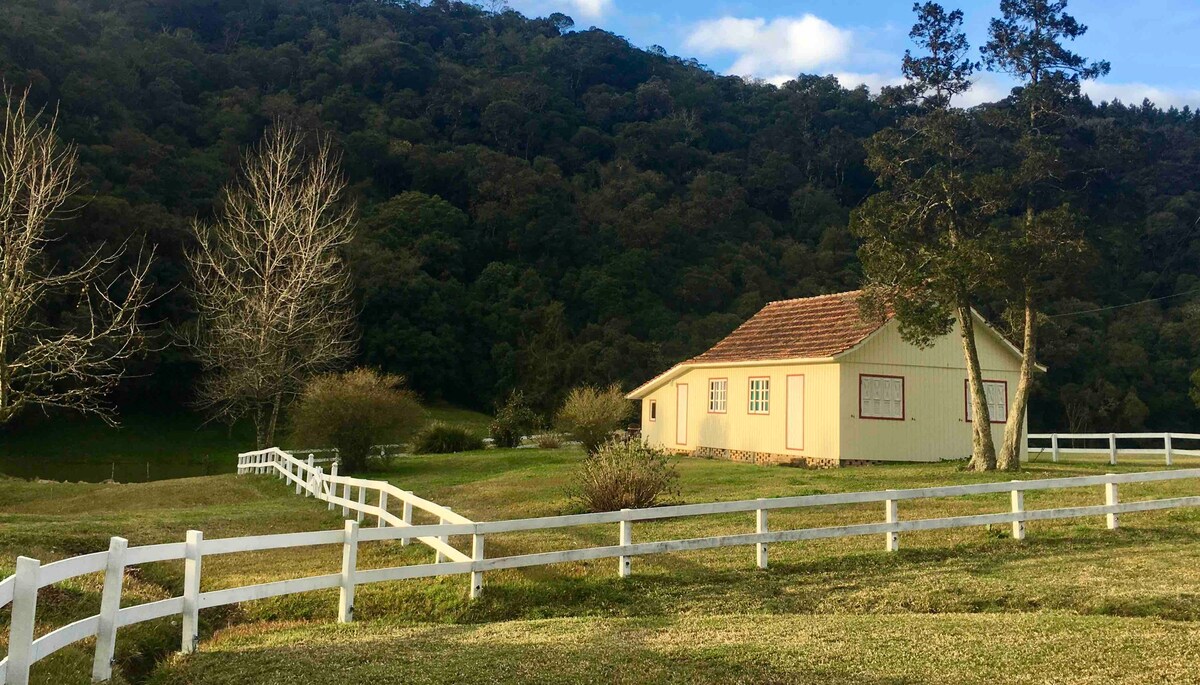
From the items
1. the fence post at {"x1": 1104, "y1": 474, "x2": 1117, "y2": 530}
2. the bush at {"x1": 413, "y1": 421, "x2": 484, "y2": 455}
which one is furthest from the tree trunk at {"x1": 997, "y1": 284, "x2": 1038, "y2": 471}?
the bush at {"x1": 413, "y1": 421, "x2": 484, "y2": 455}

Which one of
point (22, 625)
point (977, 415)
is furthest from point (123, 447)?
point (22, 625)

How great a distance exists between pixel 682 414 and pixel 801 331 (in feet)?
18.1

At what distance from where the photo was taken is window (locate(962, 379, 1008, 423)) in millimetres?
25984

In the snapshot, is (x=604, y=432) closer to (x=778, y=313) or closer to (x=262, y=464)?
(x=778, y=313)

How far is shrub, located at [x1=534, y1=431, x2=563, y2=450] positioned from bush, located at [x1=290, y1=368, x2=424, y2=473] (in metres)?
7.13

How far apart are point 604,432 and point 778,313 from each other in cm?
635

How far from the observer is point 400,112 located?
75.1 metres


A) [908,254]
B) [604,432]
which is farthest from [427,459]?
[908,254]

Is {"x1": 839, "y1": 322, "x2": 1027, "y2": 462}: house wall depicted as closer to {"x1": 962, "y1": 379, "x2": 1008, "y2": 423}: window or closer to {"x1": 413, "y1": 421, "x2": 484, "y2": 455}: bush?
{"x1": 962, "y1": 379, "x2": 1008, "y2": 423}: window

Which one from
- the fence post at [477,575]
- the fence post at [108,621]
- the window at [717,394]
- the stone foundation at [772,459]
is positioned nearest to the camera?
the fence post at [108,621]

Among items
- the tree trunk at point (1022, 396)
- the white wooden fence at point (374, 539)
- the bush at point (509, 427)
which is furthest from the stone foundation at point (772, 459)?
the white wooden fence at point (374, 539)

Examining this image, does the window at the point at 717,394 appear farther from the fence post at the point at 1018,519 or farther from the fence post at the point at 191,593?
the fence post at the point at 191,593

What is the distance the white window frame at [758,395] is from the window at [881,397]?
3.05 meters

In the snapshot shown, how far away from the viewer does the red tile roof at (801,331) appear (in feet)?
82.0
